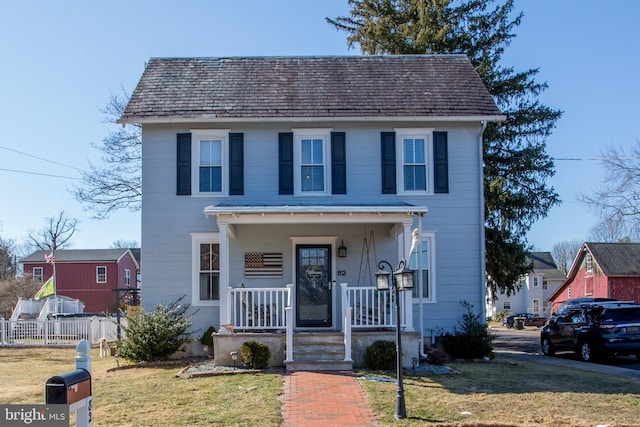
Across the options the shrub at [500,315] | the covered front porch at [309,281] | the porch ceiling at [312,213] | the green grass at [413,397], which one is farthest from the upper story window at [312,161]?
the shrub at [500,315]

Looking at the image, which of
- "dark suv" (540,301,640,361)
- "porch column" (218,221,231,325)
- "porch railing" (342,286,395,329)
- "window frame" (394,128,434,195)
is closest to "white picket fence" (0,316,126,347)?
"porch column" (218,221,231,325)

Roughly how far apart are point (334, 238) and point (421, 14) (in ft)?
36.7

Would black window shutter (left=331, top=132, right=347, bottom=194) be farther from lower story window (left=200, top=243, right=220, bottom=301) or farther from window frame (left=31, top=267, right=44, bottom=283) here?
window frame (left=31, top=267, right=44, bottom=283)

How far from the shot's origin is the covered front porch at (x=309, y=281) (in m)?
A: 13.5

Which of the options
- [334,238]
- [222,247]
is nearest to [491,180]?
[334,238]

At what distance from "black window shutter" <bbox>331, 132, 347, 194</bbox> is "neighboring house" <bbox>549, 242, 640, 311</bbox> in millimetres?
Answer: 28783

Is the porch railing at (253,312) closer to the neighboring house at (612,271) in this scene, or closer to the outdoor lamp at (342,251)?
the outdoor lamp at (342,251)

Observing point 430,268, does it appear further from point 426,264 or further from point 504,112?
point 504,112

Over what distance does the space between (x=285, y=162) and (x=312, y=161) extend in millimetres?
670

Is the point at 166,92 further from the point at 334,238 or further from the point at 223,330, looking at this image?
the point at 223,330

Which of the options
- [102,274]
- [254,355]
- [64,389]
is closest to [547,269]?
[102,274]

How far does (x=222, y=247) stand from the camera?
46.4ft

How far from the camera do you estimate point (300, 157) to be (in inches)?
652

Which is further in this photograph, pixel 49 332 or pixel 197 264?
pixel 49 332
